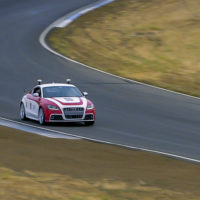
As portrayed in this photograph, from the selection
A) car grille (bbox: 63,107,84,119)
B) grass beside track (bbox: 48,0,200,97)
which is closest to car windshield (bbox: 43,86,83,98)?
car grille (bbox: 63,107,84,119)

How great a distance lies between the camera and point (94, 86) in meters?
29.3

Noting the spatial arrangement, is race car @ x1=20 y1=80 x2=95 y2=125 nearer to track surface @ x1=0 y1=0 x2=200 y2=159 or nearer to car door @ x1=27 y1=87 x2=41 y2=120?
car door @ x1=27 y1=87 x2=41 y2=120

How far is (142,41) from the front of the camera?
124ft

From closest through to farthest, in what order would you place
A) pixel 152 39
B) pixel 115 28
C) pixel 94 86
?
pixel 94 86, pixel 152 39, pixel 115 28

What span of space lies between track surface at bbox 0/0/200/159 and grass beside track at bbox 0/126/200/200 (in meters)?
1.67

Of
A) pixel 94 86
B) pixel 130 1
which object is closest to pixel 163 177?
pixel 94 86

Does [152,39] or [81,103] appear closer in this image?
[81,103]

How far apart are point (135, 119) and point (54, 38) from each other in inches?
672

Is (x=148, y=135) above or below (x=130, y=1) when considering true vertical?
below

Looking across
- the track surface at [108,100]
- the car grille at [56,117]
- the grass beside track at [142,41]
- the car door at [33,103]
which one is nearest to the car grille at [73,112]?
the car grille at [56,117]

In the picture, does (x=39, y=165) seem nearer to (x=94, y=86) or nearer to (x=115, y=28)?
(x=94, y=86)

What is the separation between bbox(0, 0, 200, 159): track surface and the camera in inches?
778

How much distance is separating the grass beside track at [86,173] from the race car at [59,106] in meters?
3.53

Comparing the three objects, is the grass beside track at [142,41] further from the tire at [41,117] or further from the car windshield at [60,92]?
the tire at [41,117]
